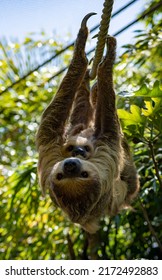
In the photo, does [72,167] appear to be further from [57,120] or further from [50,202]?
[50,202]

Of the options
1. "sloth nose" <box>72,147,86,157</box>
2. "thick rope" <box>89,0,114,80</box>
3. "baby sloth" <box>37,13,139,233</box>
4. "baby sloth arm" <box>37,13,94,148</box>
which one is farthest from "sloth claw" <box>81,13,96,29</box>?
"sloth nose" <box>72,147,86,157</box>

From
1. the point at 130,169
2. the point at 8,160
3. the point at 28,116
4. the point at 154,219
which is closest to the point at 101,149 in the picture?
the point at 130,169

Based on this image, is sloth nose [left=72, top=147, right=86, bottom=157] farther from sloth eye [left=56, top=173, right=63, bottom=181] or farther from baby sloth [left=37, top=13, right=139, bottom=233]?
sloth eye [left=56, top=173, right=63, bottom=181]

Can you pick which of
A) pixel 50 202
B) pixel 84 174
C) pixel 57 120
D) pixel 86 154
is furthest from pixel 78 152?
pixel 50 202

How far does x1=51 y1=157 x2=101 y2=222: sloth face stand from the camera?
362 cm

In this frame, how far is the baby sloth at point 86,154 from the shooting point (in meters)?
3.68

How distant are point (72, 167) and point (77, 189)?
231 mm

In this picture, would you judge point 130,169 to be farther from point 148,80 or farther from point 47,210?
point 47,210

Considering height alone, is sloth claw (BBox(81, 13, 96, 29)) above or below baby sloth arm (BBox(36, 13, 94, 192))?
above

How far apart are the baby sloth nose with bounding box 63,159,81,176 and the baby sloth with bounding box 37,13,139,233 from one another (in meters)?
0.01

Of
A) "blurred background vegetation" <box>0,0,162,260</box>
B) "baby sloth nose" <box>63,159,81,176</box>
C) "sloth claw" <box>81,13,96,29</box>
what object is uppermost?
"sloth claw" <box>81,13,96,29</box>

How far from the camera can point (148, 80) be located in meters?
5.00

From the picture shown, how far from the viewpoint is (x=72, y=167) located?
3.50 metres
